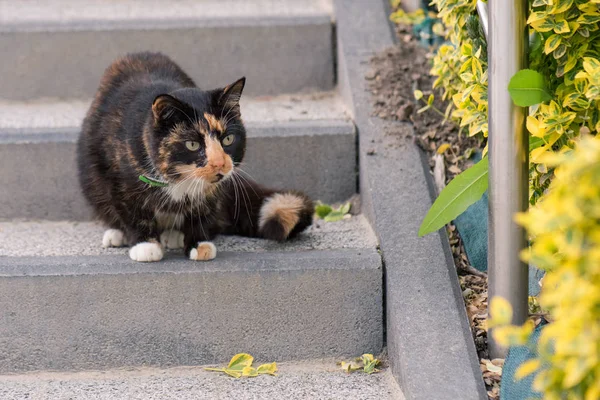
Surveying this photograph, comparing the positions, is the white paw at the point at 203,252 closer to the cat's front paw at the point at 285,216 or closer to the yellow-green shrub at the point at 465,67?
the cat's front paw at the point at 285,216

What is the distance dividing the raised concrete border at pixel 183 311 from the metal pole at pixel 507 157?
480 millimetres

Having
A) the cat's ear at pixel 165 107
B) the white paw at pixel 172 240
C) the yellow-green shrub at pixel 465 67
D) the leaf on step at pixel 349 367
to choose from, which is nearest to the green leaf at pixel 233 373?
the leaf on step at pixel 349 367

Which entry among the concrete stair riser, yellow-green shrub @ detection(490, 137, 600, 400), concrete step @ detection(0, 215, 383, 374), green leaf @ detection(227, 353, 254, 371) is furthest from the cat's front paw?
yellow-green shrub @ detection(490, 137, 600, 400)

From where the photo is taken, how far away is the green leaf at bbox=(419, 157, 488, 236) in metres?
2.16

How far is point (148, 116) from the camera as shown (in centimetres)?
247

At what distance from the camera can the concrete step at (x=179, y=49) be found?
3.38m

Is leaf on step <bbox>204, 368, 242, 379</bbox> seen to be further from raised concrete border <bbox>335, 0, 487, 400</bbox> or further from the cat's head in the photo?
the cat's head

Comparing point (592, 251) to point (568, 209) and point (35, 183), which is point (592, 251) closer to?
point (568, 209)

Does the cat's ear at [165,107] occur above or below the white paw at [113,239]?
above

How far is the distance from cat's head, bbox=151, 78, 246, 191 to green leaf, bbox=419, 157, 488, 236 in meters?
0.66

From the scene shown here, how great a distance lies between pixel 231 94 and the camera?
2518mm

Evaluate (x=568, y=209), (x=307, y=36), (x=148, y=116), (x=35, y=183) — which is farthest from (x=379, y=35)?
(x=568, y=209)

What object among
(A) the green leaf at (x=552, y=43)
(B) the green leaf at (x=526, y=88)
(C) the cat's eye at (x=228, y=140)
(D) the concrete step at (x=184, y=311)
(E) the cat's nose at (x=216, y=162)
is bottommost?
(D) the concrete step at (x=184, y=311)

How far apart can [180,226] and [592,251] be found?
170cm
